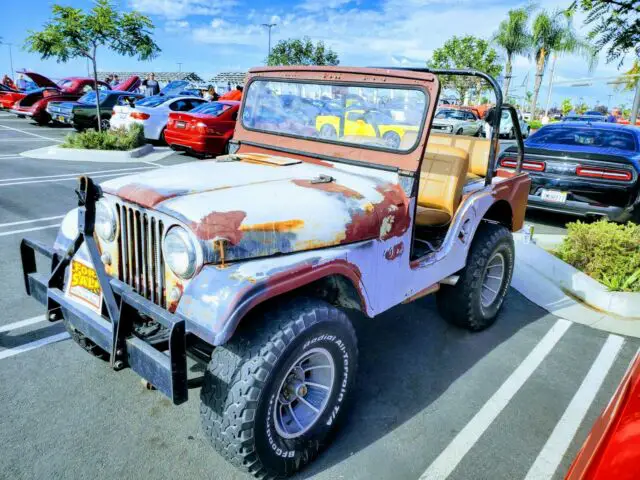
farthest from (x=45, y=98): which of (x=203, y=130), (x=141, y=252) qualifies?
(x=141, y=252)

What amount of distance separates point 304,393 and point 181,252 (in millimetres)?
970

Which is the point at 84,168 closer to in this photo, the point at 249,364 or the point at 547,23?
the point at 249,364

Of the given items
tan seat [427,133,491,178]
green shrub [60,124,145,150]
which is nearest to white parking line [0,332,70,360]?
tan seat [427,133,491,178]

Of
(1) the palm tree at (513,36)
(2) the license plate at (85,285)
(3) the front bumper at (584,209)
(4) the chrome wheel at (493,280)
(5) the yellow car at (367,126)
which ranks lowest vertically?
(4) the chrome wheel at (493,280)

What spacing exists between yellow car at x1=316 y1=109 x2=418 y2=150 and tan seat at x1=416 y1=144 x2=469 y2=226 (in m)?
0.77

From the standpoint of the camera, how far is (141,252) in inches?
93.5

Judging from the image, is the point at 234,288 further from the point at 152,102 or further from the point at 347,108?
the point at 152,102

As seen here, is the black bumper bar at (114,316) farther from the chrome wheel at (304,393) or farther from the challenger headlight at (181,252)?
the chrome wheel at (304,393)

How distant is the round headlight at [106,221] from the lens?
2467 mm

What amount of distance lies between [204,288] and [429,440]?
5.39 feet

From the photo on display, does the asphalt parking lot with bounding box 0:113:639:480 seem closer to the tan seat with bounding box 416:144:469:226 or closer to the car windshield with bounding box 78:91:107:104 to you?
the tan seat with bounding box 416:144:469:226

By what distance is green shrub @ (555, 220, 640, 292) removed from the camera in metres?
4.78

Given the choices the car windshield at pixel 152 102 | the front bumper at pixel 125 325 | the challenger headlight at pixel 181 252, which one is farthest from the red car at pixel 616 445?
the car windshield at pixel 152 102

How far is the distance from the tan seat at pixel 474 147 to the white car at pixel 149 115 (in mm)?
10819
